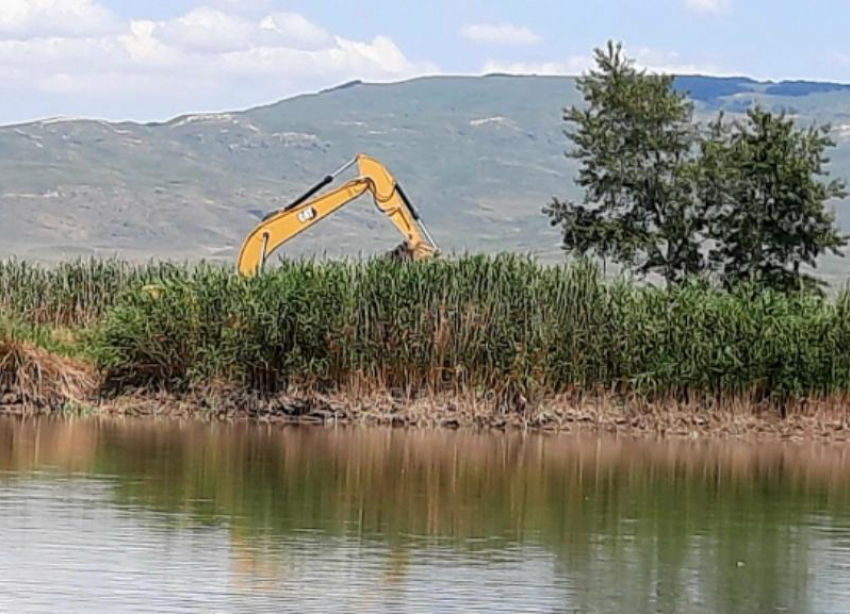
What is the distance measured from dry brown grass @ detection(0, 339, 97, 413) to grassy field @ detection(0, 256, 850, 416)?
0.25m

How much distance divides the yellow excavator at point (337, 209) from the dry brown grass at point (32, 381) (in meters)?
6.51

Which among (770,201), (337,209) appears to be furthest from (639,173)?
(337,209)

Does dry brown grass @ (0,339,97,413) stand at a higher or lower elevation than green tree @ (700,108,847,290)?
lower

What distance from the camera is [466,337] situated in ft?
98.7

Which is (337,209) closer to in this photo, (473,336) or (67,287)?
(67,287)

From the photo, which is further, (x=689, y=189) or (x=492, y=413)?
(x=689, y=189)

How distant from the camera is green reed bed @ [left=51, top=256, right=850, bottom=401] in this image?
30.1 m

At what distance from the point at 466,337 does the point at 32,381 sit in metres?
6.58

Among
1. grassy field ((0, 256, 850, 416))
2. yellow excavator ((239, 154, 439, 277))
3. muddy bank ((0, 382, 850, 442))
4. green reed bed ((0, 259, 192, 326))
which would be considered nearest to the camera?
muddy bank ((0, 382, 850, 442))

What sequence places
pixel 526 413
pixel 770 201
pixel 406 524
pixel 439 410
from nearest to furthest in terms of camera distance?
pixel 406 524
pixel 439 410
pixel 526 413
pixel 770 201

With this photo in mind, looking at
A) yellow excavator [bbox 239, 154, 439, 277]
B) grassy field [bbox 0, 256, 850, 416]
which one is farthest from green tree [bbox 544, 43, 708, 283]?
grassy field [bbox 0, 256, 850, 416]

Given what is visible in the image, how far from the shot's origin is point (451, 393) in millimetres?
30016

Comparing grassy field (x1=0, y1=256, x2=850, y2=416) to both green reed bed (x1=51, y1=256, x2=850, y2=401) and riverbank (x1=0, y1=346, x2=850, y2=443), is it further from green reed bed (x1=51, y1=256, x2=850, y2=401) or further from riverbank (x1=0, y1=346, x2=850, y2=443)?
riverbank (x1=0, y1=346, x2=850, y2=443)

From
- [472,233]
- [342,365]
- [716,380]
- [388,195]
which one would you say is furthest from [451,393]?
[472,233]
